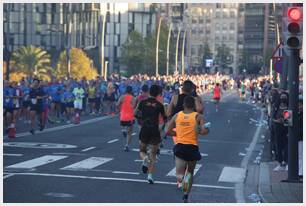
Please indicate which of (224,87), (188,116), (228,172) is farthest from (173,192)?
(224,87)

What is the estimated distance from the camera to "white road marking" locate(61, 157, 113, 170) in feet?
51.9

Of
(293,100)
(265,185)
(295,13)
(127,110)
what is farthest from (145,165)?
(127,110)

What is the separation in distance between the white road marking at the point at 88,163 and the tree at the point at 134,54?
257 ft

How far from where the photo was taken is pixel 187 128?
11.9m

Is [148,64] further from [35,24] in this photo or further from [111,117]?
[111,117]

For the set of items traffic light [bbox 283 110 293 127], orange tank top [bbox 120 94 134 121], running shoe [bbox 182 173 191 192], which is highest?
traffic light [bbox 283 110 293 127]

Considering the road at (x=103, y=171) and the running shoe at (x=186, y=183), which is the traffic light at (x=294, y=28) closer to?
the road at (x=103, y=171)

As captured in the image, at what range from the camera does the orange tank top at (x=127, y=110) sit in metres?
20.1

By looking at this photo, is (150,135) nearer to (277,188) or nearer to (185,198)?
(277,188)

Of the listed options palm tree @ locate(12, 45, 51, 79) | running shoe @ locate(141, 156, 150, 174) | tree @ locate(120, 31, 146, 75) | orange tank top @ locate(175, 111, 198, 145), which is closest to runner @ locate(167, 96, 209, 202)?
orange tank top @ locate(175, 111, 198, 145)

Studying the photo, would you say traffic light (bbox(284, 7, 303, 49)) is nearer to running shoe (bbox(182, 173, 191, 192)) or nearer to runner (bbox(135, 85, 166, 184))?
runner (bbox(135, 85, 166, 184))

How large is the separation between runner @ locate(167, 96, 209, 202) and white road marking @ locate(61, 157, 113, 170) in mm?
4112

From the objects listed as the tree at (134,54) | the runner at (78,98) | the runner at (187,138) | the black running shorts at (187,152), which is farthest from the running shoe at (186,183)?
the tree at (134,54)

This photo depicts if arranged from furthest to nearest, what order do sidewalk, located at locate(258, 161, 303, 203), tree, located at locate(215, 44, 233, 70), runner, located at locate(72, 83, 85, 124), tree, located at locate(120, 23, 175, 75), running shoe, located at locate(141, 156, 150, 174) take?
tree, located at locate(215, 44, 233, 70) < tree, located at locate(120, 23, 175, 75) < runner, located at locate(72, 83, 85, 124) < running shoe, located at locate(141, 156, 150, 174) < sidewalk, located at locate(258, 161, 303, 203)
